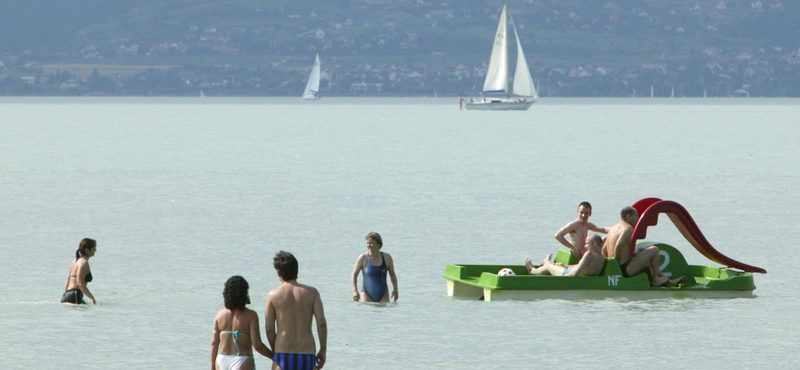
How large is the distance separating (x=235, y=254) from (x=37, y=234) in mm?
6023

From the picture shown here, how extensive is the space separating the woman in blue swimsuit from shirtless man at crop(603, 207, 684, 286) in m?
3.53

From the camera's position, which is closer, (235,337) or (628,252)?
(235,337)

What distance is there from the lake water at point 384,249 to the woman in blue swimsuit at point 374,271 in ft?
0.88

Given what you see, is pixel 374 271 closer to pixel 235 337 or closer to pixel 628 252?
pixel 628 252

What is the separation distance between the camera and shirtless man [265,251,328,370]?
516 inches

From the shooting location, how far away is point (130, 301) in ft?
73.4

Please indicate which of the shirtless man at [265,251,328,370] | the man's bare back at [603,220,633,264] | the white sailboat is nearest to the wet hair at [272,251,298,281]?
the shirtless man at [265,251,328,370]

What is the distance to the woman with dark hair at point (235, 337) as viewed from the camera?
12906 mm

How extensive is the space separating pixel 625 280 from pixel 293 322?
959cm

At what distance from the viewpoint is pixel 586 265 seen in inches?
851

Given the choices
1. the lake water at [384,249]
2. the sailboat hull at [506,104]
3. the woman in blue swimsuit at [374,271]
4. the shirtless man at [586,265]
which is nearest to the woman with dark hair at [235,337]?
the lake water at [384,249]

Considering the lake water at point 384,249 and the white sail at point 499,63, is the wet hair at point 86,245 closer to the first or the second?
the lake water at point 384,249

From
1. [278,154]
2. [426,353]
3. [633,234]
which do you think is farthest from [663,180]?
[426,353]

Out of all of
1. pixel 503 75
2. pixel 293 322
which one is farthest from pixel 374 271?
pixel 503 75
